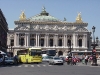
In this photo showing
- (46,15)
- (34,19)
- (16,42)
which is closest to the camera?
(16,42)

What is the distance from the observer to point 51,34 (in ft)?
562

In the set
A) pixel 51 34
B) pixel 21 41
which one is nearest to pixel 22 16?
pixel 21 41

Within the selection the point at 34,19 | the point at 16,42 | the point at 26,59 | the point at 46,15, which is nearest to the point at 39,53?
the point at 26,59

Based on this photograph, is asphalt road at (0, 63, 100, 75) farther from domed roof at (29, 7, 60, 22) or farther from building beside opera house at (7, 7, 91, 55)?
domed roof at (29, 7, 60, 22)

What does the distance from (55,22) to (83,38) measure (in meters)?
16.3

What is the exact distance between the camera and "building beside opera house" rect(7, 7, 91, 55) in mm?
169250

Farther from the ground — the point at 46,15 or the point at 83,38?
the point at 46,15

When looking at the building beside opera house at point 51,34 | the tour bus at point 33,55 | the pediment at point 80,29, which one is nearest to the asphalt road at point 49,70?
the tour bus at point 33,55

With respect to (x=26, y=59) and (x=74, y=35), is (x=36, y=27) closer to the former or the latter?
(x=74, y=35)

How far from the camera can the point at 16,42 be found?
167375 mm

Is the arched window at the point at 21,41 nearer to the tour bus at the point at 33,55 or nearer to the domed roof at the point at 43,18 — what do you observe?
the domed roof at the point at 43,18

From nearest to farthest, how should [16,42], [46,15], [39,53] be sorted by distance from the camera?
[39,53]
[16,42]
[46,15]

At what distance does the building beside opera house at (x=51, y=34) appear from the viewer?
169250 millimetres

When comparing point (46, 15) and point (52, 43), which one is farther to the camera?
point (46, 15)
